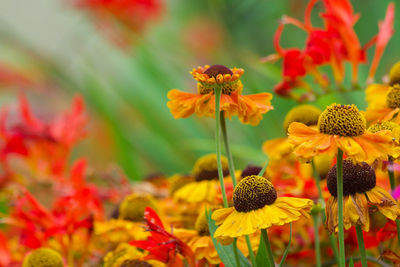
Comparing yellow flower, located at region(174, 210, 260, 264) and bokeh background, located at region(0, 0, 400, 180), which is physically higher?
bokeh background, located at region(0, 0, 400, 180)

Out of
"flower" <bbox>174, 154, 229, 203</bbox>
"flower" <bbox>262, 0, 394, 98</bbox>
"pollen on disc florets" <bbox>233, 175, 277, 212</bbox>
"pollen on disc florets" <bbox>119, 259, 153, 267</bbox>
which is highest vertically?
"flower" <bbox>262, 0, 394, 98</bbox>

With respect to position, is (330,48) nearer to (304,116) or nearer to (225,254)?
(304,116)

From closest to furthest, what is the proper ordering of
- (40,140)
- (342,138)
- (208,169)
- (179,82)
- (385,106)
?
(342,138)
(385,106)
(208,169)
(40,140)
(179,82)

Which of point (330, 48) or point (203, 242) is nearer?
point (203, 242)

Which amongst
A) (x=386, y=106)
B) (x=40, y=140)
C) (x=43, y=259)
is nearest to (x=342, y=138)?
(x=386, y=106)

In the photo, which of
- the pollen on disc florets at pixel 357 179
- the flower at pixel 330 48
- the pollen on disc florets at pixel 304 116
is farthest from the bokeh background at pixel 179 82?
the pollen on disc florets at pixel 357 179

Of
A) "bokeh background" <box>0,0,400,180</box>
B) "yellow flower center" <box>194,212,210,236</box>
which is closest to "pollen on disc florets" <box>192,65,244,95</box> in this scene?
"yellow flower center" <box>194,212,210,236</box>

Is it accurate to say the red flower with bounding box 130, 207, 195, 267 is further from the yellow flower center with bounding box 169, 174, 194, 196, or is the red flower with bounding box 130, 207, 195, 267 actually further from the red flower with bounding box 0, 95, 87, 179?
the red flower with bounding box 0, 95, 87, 179
